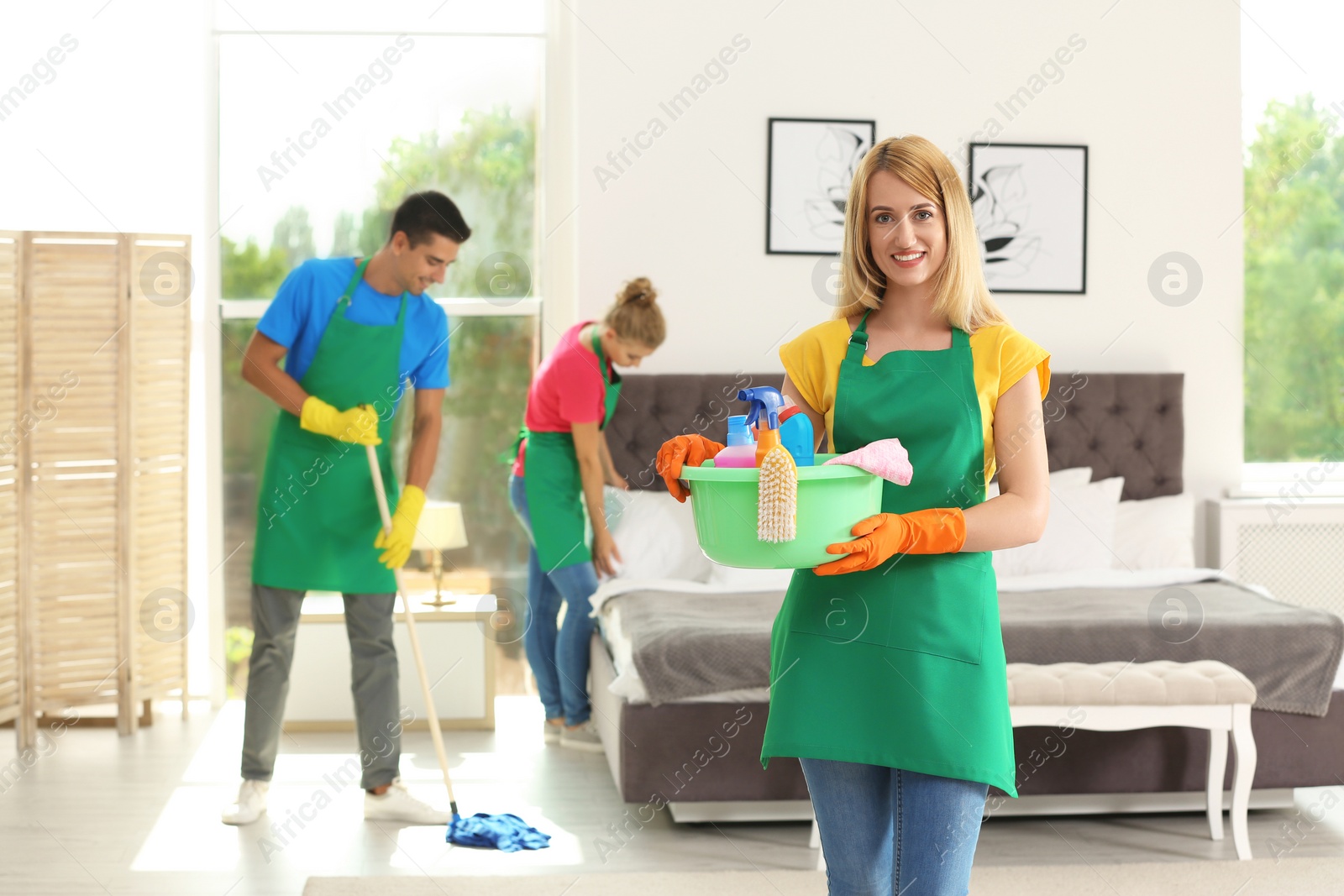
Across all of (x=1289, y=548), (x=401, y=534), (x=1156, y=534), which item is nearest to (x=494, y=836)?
(x=401, y=534)

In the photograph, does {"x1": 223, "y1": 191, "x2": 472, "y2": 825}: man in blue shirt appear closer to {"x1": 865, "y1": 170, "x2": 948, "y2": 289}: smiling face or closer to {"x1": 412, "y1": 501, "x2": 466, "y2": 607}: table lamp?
{"x1": 412, "y1": 501, "x2": 466, "y2": 607}: table lamp

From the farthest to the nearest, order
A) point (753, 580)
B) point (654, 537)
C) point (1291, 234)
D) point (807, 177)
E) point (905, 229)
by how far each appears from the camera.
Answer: point (1291, 234) < point (807, 177) < point (654, 537) < point (753, 580) < point (905, 229)

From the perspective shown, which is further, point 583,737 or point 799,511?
point 583,737

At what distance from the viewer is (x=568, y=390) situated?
147 inches

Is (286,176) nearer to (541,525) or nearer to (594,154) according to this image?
(594,154)

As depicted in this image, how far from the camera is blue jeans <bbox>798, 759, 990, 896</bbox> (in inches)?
56.9

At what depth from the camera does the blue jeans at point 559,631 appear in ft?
12.8

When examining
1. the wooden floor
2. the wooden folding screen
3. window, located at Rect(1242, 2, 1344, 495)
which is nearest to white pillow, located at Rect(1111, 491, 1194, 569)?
window, located at Rect(1242, 2, 1344, 495)

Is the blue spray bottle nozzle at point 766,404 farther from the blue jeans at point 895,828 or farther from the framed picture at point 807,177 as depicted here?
the framed picture at point 807,177

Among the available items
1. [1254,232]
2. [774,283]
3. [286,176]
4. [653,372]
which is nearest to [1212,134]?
[1254,232]

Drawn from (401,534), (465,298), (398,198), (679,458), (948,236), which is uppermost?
(398,198)

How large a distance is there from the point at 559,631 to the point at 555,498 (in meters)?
0.48

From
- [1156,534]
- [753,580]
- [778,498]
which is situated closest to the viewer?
[778,498]

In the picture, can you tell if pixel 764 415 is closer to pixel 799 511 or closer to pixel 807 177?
pixel 799 511
